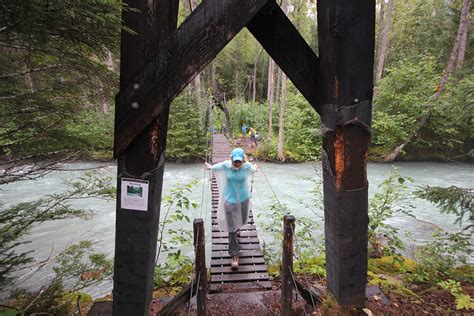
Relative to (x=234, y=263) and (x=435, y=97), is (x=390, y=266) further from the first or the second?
(x=435, y=97)

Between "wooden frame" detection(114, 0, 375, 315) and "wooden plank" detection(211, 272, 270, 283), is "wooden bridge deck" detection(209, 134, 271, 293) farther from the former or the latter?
"wooden frame" detection(114, 0, 375, 315)

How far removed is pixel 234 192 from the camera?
8.91ft

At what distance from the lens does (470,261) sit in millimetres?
4137

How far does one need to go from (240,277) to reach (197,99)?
448 inches

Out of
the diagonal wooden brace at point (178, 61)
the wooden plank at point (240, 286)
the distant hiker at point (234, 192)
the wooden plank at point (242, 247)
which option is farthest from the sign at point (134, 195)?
the wooden plank at point (242, 247)

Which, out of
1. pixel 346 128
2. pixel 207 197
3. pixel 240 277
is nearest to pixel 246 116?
pixel 207 197

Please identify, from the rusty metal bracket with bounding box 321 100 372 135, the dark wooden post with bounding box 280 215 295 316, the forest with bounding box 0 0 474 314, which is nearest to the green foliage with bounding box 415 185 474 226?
the forest with bounding box 0 0 474 314

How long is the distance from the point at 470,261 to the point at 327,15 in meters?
4.88

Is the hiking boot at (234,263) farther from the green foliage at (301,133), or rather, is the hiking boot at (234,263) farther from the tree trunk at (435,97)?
the tree trunk at (435,97)

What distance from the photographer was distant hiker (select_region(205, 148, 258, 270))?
2637 mm

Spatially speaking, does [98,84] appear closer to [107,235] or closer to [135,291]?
[135,291]

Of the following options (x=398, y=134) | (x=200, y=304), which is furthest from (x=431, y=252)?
(x=398, y=134)

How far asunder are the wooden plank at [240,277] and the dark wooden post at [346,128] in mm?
1340

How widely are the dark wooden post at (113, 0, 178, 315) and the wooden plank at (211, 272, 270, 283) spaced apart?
1.34m
